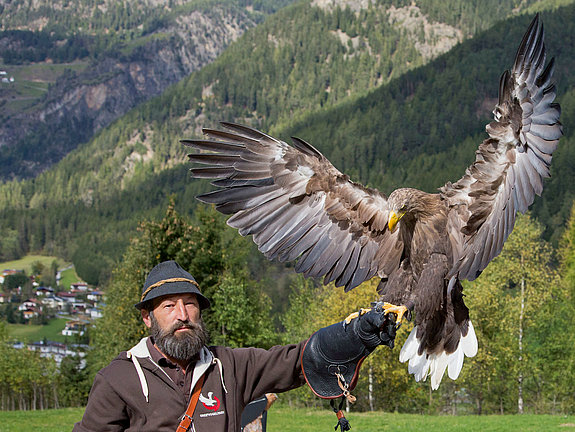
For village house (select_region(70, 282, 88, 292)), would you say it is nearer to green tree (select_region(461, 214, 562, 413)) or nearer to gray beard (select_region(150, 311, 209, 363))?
green tree (select_region(461, 214, 562, 413))

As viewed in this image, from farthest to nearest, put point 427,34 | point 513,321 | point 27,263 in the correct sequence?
1. point 427,34
2. point 27,263
3. point 513,321

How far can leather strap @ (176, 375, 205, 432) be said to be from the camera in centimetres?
327

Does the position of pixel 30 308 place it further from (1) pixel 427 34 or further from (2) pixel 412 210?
(1) pixel 427 34

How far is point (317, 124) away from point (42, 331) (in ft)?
222

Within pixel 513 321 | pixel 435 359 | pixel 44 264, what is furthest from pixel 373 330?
pixel 44 264

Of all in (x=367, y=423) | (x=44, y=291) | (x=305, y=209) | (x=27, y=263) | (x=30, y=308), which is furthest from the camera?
(x=27, y=263)

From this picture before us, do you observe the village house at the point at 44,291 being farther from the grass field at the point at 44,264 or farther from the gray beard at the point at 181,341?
the gray beard at the point at 181,341

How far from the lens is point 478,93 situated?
13875cm

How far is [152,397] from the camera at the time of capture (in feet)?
10.9

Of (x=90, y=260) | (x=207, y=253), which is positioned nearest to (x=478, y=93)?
(x=90, y=260)

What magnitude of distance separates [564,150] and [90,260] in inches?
3415

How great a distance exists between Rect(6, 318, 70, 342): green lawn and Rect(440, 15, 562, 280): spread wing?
102 metres

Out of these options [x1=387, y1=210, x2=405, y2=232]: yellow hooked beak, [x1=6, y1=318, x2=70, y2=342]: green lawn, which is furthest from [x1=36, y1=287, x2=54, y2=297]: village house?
[x1=387, y1=210, x2=405, y2=232]: yellow hooked beak

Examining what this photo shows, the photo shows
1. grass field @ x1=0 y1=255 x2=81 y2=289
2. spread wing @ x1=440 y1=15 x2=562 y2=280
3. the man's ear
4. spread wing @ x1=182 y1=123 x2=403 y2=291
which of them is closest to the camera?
the man's ear
